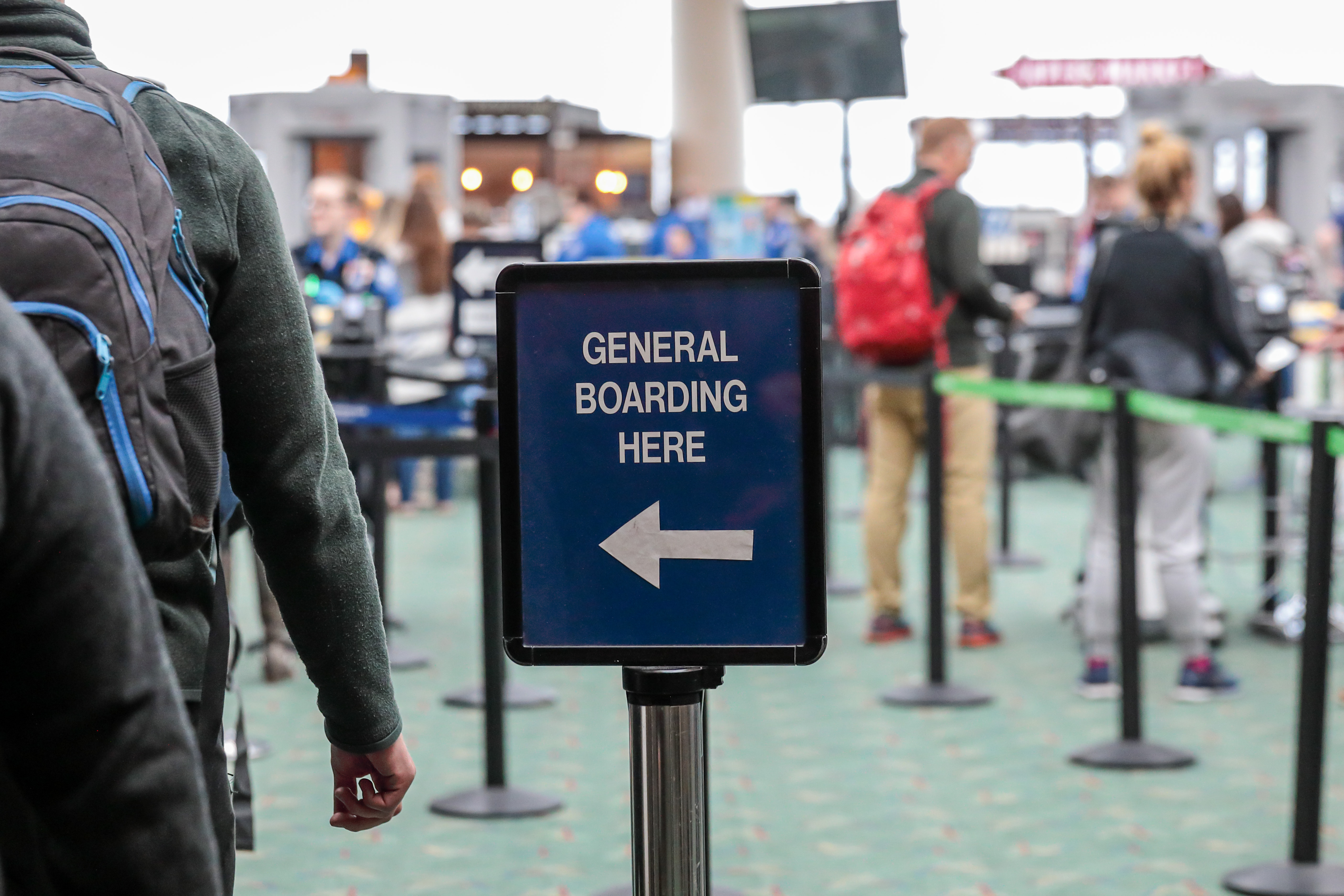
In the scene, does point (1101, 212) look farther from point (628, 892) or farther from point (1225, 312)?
point (628, 892)

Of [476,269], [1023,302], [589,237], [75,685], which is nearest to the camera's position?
[75,685]

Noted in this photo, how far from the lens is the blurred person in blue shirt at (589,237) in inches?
543


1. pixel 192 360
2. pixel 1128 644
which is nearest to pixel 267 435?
pixel 192 360

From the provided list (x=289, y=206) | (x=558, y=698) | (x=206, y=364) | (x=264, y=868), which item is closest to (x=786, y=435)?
(x=206, y=364)

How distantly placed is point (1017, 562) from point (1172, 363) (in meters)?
2.91

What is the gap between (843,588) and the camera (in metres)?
8.12

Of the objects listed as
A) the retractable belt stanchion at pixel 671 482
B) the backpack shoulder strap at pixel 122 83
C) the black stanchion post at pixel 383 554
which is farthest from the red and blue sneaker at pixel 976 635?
the backpack shoulder strap at pixel 122 83

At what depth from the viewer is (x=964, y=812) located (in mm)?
4543

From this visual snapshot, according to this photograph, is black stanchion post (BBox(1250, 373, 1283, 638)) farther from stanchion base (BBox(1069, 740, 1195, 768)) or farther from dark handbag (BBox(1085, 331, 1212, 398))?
stanchion base (BBox(1069, 740, 1195, 768))

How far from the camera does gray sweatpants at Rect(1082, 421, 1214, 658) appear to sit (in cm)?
587

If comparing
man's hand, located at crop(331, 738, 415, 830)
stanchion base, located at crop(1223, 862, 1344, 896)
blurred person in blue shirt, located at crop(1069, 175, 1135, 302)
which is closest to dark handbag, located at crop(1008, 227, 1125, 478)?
stanchion base, located at crop(1223, 862, 1344, 896)

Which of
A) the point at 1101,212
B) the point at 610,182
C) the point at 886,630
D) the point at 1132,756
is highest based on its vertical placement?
the point at 610,182

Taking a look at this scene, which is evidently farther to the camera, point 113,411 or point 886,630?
point 886,630

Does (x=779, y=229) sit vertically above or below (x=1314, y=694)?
above
